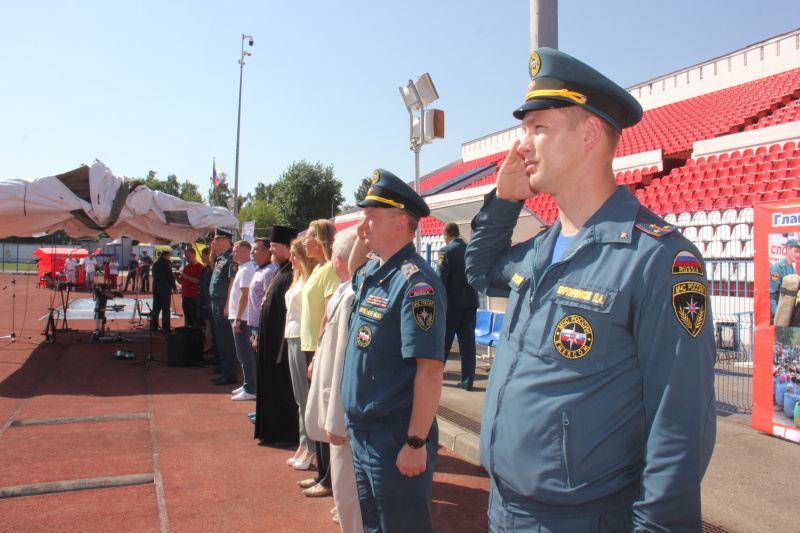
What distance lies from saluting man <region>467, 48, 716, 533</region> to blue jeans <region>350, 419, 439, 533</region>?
3.40ft

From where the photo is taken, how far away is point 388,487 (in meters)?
2.69

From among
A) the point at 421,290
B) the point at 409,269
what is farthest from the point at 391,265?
the point at 421,290

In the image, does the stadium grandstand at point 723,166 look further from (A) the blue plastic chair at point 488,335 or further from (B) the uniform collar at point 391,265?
(B) the uniform collar at point 391,265

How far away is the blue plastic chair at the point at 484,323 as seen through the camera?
9250mm

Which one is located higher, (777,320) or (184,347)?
(777,320)

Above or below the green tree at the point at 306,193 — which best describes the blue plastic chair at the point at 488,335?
below

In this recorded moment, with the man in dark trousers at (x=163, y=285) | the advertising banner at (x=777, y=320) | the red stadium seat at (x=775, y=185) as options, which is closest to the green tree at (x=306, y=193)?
the man in dark trousers at (x=163, y=285)

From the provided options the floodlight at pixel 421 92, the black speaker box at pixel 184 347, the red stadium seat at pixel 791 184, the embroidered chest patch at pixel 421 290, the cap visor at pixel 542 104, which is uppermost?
the floodlight at pixel 421 92

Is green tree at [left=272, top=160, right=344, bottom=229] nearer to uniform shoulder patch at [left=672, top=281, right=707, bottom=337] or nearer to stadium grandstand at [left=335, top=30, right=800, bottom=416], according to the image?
stadium grandstand at [left=335, top=30, right=800, bottom=416]

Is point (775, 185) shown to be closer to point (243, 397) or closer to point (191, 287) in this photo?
point (243, 397)

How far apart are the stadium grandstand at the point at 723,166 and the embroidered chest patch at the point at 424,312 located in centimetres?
507

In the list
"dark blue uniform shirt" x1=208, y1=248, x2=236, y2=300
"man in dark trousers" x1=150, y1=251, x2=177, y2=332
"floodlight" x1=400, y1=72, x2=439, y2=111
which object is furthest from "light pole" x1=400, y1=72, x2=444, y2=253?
"man in dark trousers" x1=150, y1=251, x2=177, y2=332

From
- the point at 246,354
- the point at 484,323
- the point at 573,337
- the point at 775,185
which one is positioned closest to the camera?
the point at 573,337

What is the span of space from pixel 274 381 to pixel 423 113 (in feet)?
11.9
